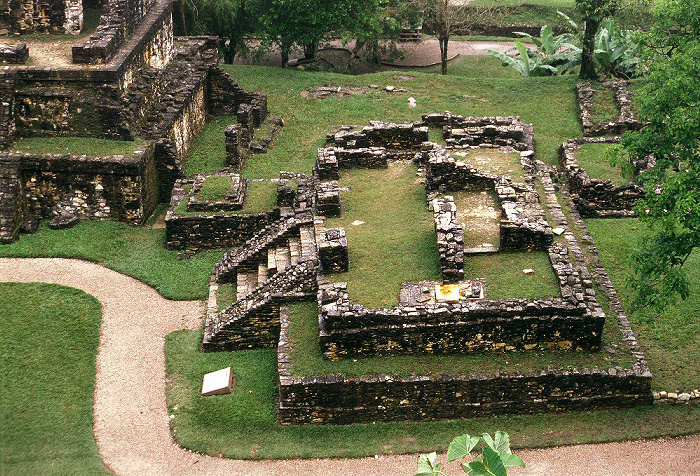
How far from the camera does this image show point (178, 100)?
34531 millimetres

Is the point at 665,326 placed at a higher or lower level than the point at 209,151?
lower

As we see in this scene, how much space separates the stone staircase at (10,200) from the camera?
28281 mm

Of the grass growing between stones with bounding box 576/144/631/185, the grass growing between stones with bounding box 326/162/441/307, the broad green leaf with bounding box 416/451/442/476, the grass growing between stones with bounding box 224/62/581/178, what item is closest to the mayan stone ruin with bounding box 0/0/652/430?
the grass growing between stones with bounding box 326/162/441/307

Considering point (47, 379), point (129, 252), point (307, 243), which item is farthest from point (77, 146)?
point (47, 379)

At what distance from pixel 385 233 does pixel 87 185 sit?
1069 centimetres

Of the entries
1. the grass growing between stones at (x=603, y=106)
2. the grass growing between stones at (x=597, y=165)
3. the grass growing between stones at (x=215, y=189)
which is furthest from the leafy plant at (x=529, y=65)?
the grass growing between stones at (x=215, y=189)

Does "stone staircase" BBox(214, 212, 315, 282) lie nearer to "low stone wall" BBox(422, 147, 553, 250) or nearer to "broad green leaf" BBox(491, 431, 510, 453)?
"low stone wall" BBox(422, 147, 553, 250)

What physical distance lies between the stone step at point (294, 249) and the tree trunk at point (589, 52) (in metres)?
20.5

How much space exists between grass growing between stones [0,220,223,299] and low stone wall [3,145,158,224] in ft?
1.50

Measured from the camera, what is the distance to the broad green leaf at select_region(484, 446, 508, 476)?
11719 mm

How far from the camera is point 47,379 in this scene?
72.1 ft

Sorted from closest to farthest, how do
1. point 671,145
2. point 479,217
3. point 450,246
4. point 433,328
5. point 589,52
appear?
point 671,145
point 433,328
point 450,246
point 479,217
point 589,52

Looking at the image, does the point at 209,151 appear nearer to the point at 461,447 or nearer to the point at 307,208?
the point at 307,208

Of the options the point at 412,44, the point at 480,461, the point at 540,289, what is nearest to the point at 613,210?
the point at 540,289
